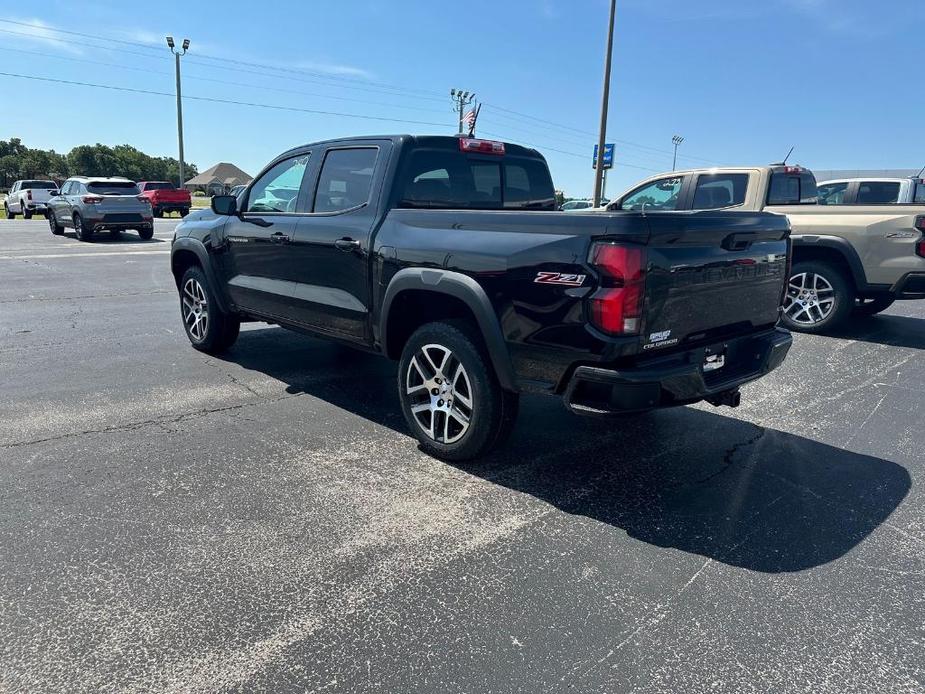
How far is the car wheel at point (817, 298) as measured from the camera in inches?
293

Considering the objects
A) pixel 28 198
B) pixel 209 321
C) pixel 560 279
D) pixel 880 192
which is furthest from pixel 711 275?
pixel 28 198

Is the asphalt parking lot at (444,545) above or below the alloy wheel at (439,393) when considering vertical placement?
below

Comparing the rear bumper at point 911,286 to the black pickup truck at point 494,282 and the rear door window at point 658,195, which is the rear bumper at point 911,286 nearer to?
the rear door window at point 658,195

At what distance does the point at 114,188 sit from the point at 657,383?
20.2m

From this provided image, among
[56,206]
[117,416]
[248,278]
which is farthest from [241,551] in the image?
[56,206]

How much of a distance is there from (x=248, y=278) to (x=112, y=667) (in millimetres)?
3739

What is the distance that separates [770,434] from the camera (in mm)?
4406

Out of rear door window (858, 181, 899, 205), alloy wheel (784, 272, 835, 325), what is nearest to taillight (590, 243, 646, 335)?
alloy wheel (784, 272, 835, 325)

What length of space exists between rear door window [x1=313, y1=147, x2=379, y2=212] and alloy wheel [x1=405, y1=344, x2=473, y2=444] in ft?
4.05

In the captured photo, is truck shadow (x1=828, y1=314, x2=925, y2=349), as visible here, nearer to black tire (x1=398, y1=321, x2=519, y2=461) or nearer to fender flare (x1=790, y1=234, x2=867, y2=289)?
fender flare (x1=790, y1=234, x2=867, y2=289)

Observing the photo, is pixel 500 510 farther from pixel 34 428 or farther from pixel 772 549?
pixel 34 428

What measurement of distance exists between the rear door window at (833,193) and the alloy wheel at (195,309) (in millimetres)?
9609

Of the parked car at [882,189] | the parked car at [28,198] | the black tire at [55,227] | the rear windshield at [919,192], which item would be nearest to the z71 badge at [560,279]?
the parked car at [882,189]

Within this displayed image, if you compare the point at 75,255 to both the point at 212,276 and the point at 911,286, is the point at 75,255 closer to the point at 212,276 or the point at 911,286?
the point at 212,276
